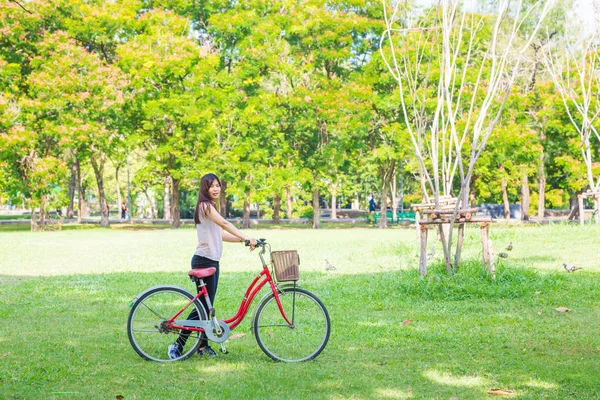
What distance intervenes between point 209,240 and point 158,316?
85cm

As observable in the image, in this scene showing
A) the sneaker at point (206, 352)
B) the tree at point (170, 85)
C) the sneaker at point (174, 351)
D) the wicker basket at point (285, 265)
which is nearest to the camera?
the wicker basket at point (285, 265)

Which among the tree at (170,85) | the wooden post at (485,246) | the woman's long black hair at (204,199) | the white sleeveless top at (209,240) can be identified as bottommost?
the wooden post at (485,246)

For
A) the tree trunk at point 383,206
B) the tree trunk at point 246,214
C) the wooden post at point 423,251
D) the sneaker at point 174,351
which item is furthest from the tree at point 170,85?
the sneaker at point 174,351

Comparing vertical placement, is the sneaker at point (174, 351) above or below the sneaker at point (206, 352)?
above

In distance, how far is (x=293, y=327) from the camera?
689 cm

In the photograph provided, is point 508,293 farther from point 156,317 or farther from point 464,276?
point 156,317

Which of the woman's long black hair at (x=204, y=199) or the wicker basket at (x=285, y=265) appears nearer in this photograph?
the wicker basket at (x=285, y=265)

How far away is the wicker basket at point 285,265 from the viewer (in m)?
6.47

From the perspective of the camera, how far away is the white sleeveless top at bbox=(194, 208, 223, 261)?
7004mm

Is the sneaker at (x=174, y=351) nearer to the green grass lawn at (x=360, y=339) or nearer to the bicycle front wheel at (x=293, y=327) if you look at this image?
the green grass lawn at (x=360, y=339)

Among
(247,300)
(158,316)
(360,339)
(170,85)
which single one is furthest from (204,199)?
(170,85)

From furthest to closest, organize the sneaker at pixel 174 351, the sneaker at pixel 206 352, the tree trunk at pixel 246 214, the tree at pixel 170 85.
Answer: the tree trunk at pixel 246 214 < the tree at pixel 170 85 < the sneaker at pixel 206 352 < the sneaker at pixel 174 351

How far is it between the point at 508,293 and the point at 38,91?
92.4 feet

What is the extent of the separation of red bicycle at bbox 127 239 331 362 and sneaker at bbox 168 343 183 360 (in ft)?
0.16
